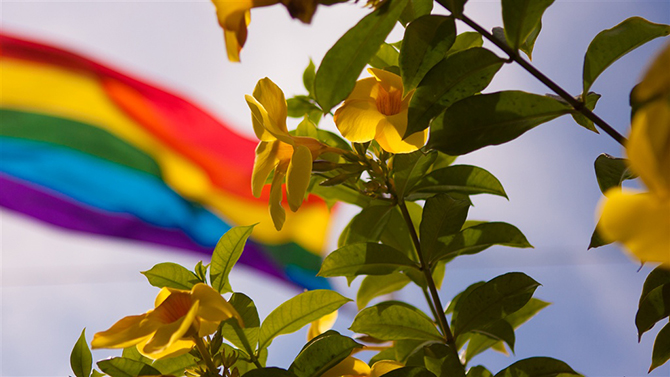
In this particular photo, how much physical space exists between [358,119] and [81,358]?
0.51m

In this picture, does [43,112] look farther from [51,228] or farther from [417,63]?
[417,63]

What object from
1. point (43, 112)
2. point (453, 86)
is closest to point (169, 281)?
point (453, 86)

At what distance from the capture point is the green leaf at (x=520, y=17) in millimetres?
524

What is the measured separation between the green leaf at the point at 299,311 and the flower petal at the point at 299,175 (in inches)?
7.7

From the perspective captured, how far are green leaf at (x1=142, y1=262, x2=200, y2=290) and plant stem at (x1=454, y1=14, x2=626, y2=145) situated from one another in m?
0.49

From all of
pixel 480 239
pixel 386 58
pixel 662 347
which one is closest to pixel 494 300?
pixel 480 239

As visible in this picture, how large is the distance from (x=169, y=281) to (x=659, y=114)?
662 millimetres

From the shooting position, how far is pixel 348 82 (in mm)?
503

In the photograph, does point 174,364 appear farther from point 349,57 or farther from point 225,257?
point 349,57

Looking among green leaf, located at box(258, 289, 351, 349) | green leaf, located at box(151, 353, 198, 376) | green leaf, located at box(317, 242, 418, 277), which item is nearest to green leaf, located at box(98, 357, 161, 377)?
green leaf, located at box(151, 353, 198, 376)

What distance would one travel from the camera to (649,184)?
0.74 ft

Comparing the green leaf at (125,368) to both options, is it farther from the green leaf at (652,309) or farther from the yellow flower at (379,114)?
the green leaf at (652,309)

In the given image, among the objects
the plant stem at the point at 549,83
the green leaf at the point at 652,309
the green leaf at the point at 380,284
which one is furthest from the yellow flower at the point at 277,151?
the green leaf at the point at 652,309

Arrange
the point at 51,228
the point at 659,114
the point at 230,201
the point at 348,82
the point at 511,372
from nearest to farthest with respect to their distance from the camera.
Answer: the point at 659,114, the point at 348,82, the point at 511,372, the point at 51,228, the point at 230,201
